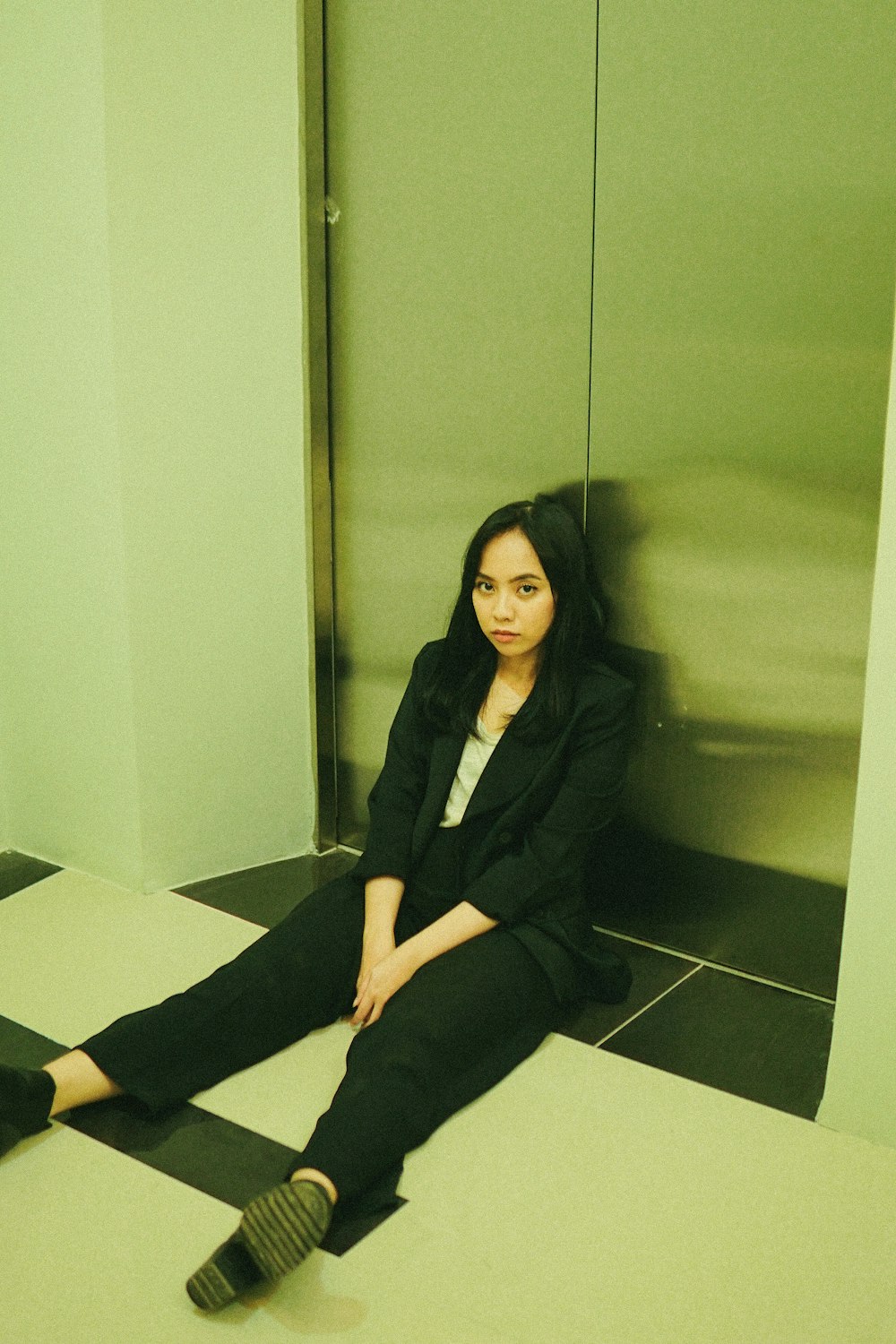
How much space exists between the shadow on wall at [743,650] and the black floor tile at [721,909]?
0.04 meters

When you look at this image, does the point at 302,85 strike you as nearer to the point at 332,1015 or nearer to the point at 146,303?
the point at 146,303

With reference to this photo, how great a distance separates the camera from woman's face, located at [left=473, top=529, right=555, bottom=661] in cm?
211

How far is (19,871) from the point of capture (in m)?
2.88

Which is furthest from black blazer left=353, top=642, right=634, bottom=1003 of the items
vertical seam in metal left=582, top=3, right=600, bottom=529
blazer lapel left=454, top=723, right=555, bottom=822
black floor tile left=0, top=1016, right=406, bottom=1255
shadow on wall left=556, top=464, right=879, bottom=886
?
black floor tile left=0, top=1016, right=406, bottom=1255

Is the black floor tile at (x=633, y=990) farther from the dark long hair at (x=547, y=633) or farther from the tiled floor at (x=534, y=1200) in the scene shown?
the dark long hair at (x=547, y=633)

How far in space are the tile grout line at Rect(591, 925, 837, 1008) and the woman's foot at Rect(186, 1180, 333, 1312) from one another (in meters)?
1.03

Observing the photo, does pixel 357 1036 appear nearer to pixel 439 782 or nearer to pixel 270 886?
pixel 439 782

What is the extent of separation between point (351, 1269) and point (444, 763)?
3.11 feet

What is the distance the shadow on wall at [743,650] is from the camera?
2.13 meters

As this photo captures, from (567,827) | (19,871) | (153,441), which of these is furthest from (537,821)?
(19,871)

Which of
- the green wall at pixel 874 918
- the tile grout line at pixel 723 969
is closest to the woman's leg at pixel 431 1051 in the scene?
the tile grout line at pixel 723 969

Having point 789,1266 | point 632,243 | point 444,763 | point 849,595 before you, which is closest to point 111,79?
point 632,243

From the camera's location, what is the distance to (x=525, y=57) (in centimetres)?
233

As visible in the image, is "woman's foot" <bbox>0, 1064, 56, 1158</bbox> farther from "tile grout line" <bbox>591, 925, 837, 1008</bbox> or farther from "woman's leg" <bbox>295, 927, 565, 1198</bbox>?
"tile grout line" <bbox>591, 925, 837, 1008</bbox>
